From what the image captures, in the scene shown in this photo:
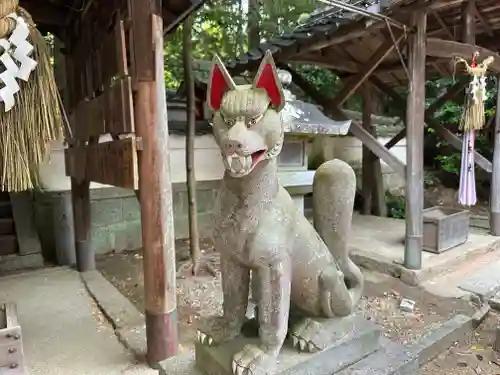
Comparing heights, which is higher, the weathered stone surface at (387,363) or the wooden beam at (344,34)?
the wooden beam at (344,34)

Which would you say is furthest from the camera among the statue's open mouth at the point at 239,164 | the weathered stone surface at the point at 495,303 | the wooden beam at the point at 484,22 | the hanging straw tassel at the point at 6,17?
the wooden beam at the point at 484,22

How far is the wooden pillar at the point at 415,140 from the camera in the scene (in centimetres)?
457

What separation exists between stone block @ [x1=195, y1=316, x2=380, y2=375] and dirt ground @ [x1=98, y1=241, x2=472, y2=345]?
147cm

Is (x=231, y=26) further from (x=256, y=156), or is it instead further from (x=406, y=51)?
(x=256, y=156)

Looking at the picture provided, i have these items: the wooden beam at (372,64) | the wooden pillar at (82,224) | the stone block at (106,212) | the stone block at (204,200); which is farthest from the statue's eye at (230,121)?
the stone block at (204,200)

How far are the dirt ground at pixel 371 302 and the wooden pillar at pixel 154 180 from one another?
0.55 metres

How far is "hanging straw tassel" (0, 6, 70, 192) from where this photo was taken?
2.04 meters

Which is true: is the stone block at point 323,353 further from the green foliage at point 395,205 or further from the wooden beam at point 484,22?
Result: the green foliage at point 395,205

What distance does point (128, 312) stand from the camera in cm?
356

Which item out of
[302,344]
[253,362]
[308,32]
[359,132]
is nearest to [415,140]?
[359,132]

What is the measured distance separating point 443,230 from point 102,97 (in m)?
4.67

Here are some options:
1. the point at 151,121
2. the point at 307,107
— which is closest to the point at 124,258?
the point at 307,107

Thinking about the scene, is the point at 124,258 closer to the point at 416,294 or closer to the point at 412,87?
the point at 416,294

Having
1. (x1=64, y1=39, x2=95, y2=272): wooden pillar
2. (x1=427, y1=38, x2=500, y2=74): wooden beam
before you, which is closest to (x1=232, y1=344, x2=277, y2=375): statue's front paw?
(x1=64, y1=39, x2=95, y2=272): wooden pillar
